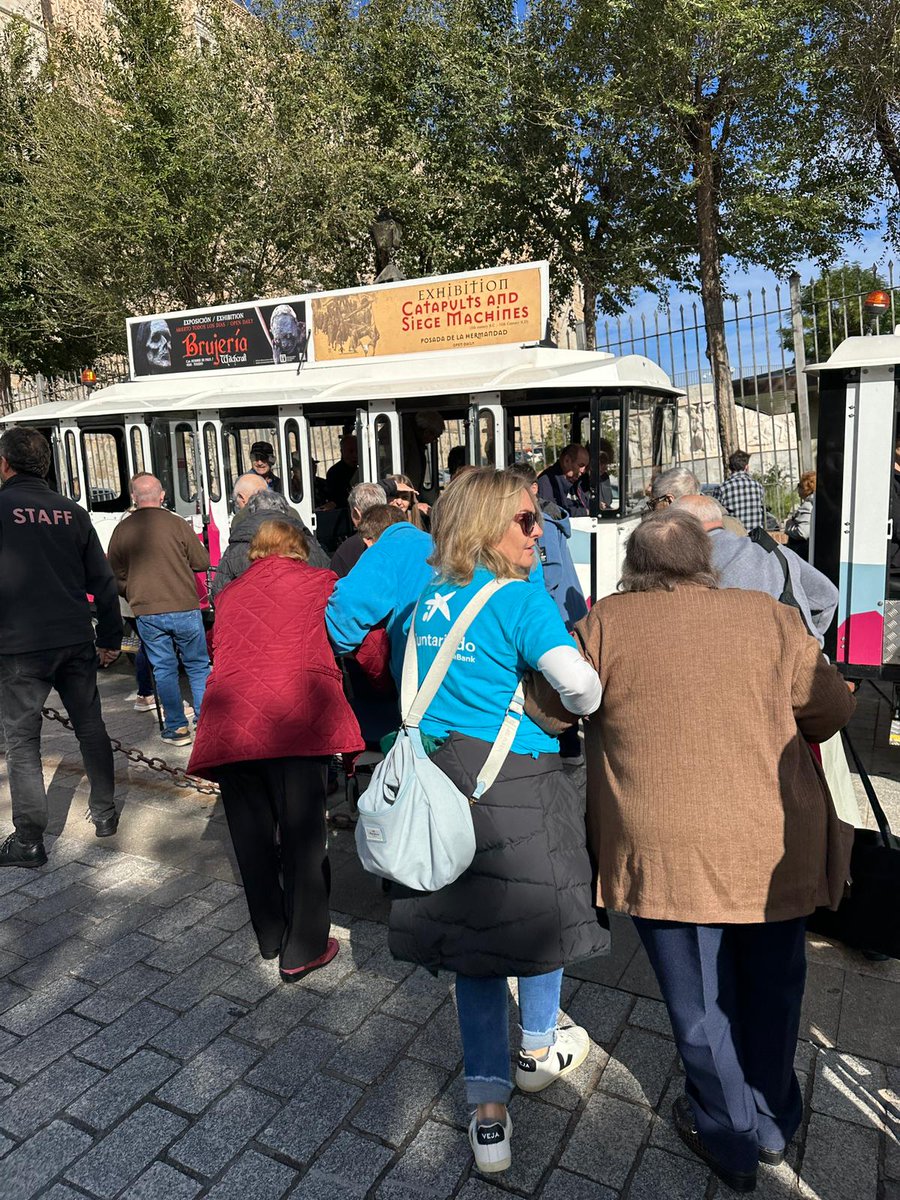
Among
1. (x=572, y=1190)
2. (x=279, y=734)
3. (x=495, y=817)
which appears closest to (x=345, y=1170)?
(x=572, y=1190)

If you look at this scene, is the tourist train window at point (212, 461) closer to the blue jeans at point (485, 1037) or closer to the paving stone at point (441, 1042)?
the paving stone at point (441, 1042)

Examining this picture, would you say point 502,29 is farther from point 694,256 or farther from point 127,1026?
point 127,1026

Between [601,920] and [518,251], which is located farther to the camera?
[518,251]

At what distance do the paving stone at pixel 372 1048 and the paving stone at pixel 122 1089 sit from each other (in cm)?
57

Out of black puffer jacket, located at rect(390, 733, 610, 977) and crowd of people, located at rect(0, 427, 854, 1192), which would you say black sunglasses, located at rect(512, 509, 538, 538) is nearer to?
crowd of people, located at rect(0, 427, 854, 1192)

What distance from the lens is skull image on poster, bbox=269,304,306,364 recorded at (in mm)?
9016

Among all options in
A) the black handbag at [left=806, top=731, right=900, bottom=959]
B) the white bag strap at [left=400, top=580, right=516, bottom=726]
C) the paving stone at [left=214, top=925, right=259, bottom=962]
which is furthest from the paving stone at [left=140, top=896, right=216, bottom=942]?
the black handbag at [left=806, top=731, right=900, bottom=959]

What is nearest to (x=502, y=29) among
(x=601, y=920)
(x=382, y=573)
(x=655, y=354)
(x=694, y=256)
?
(x=694, y=256)

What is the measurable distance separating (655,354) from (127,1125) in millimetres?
11508

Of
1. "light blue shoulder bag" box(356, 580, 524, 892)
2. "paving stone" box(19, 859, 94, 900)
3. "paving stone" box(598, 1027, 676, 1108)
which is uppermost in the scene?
"light blue shoulder bag" box(356, 580, 524, 892)

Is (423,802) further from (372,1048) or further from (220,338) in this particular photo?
(220,338)

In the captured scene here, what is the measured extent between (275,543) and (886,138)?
1342cm

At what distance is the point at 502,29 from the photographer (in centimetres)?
1688

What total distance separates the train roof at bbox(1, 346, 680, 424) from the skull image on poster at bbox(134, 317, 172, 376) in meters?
0.23
